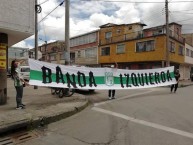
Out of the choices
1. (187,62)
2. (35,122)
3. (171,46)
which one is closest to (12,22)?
(35,122)

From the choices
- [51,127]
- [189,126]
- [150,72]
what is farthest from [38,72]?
[150,72]

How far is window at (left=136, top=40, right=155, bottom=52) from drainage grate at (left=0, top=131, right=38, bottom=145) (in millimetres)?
28459

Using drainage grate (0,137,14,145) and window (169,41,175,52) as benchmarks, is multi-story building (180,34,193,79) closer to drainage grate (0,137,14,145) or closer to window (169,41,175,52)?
window (169,41,175,52)

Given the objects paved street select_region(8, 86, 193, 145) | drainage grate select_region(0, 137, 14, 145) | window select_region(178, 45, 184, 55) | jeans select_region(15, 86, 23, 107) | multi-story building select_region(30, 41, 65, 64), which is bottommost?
drainage grate select_region(0, 137, 14, 145)

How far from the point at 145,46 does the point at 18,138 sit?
29.8m

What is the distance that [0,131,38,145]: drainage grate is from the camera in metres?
5.61

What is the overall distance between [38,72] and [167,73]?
438 inches

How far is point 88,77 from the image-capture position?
12.1 meters

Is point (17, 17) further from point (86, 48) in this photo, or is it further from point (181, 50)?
point (86, 48)

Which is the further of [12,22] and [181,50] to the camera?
[181,50]

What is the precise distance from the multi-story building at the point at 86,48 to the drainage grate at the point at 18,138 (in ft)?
124

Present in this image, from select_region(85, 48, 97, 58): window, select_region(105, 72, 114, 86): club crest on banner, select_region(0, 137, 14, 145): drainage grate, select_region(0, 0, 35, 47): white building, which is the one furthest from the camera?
select_region(85, 48, 97, 58): window

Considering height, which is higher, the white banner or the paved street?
the white banner

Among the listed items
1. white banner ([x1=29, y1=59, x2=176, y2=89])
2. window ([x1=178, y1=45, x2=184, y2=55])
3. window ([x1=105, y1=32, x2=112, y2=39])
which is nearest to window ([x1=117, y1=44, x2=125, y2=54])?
window ([x1=105, y1=32, x2=112, y2=39])
